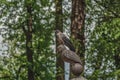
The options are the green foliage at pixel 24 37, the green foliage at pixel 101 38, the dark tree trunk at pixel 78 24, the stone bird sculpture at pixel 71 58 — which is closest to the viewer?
the stone bird sculpture at pixel 71 58

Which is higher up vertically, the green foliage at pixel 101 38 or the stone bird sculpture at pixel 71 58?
the stone bird sculpture at pixel 71 58

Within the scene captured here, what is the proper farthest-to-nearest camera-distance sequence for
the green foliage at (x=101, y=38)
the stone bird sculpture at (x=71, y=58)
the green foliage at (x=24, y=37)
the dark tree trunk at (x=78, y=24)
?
the green foliage at (x=24, y=37) → the green foliage at (x=101, y=38) → the dark tree trunk at (x=78, y=24) → the stone bird sculpture at (x=71, y=58)

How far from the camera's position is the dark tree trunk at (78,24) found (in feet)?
39.4

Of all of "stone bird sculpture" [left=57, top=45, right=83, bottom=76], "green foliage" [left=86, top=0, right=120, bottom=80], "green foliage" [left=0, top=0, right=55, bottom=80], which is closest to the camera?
"stone bird sculpture" [left=57, top=45, right=83, bottom=76]

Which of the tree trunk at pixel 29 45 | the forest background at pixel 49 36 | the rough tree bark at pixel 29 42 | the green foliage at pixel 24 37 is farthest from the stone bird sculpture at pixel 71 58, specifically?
the tree trunk at pixel 29 45

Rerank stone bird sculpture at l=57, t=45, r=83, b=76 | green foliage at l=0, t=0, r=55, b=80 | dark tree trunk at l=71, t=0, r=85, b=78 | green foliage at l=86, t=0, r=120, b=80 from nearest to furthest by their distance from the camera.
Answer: stone bird sculpture at l=57, t=45, r=83, b=76 < dark tree trunk at l=71, t=0, r=85, b=78 < green foliage at l=86, t=0, r=120, b=80 < green foliage at l=0, t=0, r=55, b=80

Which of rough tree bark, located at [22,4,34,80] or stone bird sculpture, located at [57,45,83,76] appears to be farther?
rough tree bark, located at [22,4,34,80]

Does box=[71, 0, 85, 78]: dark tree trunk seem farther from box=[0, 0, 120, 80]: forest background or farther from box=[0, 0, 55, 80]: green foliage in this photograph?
box=[0, 0, 55, 80]: green foliage

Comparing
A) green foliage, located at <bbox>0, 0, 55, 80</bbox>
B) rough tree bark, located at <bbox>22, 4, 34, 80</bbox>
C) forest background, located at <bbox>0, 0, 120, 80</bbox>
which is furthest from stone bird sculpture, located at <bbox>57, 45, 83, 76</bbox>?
rough tree bark, located at <bbox>22, 4, 34, 80</bbox>

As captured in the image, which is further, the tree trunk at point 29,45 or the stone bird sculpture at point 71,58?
the tree trunk at point 29,45

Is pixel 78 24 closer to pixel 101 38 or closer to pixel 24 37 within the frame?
pixel 101 38

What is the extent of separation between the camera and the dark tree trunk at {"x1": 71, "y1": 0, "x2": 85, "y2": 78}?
473 inches

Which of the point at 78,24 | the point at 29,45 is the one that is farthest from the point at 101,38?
the point at 29,45

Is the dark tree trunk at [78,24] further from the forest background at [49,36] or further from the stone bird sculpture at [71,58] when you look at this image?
the stone bird sculpture at [71,58]
